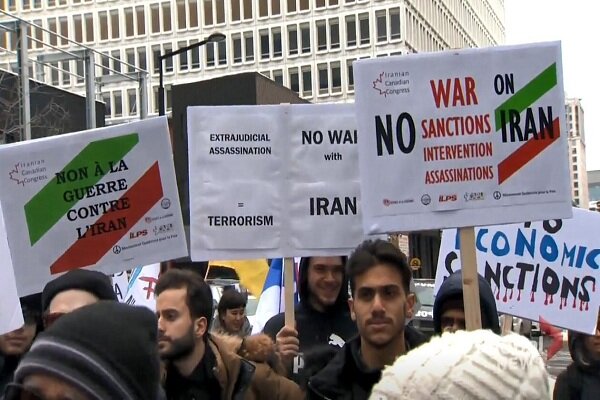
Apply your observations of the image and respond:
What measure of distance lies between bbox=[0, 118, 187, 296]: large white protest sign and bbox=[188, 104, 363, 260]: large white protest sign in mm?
190

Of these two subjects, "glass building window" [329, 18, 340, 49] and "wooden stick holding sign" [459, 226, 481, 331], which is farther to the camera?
"glass building window" [329, 18, 340, 49]

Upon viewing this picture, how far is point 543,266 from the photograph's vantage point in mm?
5246

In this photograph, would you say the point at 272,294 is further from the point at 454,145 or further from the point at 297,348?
the point at 454,145

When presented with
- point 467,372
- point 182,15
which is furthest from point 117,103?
point 467,372

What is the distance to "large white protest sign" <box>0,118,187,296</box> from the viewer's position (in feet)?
15.4

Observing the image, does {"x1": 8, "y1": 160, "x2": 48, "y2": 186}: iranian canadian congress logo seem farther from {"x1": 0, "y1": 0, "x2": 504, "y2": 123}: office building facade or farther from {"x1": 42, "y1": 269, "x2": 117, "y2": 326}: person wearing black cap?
{"x1": 0, "y1": 0, "x2": 504, "y2": 123}: office building facade

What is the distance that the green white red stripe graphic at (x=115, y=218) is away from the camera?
4699mm

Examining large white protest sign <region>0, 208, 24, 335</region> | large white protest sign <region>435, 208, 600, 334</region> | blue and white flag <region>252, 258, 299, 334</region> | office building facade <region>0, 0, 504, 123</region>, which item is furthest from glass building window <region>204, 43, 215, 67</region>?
large white protest sign <region>0, 208, 24, 335</region>

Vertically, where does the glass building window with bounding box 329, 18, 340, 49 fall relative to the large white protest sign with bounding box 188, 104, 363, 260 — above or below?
above

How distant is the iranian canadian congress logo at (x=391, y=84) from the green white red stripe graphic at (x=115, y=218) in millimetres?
1403

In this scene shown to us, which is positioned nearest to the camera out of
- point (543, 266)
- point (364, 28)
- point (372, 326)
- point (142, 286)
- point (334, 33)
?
point (372, 326)

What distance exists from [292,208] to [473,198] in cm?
124

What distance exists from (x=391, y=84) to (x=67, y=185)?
1.75m

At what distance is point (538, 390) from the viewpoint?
1757 millimetres
